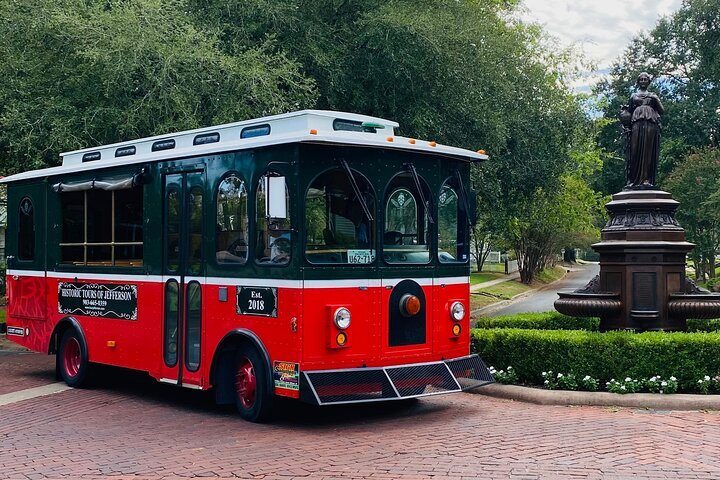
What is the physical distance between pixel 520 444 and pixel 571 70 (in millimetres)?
24741

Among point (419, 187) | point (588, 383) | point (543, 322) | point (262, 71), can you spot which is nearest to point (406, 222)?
point (419, 187)

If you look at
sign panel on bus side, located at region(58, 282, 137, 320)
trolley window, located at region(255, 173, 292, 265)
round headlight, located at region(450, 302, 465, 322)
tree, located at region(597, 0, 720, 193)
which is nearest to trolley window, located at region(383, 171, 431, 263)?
round headlight, located at region(450, 302, 465, 322)

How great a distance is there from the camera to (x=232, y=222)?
32.3 feet

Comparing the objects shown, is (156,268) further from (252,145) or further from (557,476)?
(557,476)

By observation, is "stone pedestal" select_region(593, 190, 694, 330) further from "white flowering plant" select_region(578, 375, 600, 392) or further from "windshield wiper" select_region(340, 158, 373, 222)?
"windshield wiper" select_region(340, 158, 373, 222)

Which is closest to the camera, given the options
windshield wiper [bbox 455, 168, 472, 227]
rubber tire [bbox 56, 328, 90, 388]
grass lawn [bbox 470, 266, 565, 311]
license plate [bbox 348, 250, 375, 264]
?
license plate [bbox 348, 250, 375, 264]

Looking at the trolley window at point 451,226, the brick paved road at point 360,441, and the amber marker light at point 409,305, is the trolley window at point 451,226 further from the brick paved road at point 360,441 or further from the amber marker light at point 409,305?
the brick paved road at point 360,441

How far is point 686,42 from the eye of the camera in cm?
5381

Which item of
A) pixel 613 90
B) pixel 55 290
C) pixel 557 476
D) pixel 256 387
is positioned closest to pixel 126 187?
pixel 55 290

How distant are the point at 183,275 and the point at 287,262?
1.92m

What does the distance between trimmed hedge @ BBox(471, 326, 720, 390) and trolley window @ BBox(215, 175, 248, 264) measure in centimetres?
389

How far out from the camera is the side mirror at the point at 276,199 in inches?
354

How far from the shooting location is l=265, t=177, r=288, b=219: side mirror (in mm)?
8984

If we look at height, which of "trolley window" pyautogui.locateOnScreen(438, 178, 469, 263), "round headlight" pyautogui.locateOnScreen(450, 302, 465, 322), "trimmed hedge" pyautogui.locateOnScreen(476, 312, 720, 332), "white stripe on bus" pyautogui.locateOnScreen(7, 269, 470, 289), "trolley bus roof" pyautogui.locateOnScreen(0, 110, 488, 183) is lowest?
"trimmed hedge" pyautogui.locateOnScreen(476, 312, 720, 332)
